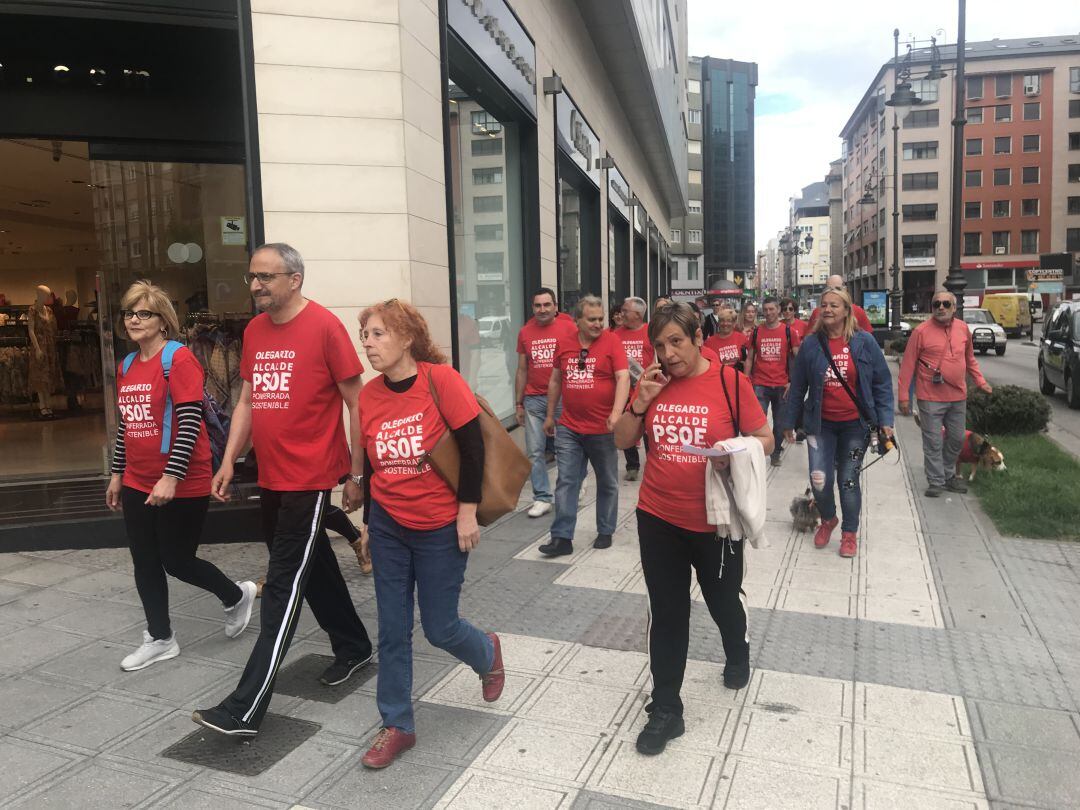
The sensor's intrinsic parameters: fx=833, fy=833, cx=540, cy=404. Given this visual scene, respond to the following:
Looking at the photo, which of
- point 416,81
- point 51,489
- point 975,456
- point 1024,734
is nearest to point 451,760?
point 1024,734

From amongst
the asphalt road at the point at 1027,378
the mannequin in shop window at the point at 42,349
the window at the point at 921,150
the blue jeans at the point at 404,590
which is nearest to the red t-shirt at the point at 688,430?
the blue jeans at the point at 404,590

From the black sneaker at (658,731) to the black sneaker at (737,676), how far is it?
18.8 inches

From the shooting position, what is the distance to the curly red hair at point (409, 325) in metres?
3.17

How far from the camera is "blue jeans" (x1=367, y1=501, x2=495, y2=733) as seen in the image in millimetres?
3236

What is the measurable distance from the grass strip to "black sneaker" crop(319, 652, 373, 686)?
16.7 ft

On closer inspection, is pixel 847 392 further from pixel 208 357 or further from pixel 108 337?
pixel 108 337

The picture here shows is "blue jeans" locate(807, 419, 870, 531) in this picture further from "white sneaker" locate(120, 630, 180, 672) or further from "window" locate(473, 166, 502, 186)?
"window" locate(473, 166, 502, 186)

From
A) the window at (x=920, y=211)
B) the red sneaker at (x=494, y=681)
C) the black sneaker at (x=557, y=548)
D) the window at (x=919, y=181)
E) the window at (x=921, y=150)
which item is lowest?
the black sneaker at (x=557, y=548)

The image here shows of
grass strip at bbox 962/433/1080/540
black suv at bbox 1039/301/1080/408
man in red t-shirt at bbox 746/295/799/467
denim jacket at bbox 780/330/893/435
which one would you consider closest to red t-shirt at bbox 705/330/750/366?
man in red t-shirt at bbox 746/295/799/467

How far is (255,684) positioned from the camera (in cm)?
333

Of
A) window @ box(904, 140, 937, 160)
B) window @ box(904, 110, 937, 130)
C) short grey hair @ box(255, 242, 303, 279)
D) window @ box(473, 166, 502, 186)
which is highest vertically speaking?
window @ box(904, 110, 937, 130)

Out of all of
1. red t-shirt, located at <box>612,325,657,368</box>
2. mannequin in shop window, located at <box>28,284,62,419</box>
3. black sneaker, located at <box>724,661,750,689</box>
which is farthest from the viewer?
mannequin in shop window, located at <box>28,284,62,419</box>

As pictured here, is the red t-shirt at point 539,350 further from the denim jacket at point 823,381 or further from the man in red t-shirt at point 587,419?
the denim jacket at point 823,381

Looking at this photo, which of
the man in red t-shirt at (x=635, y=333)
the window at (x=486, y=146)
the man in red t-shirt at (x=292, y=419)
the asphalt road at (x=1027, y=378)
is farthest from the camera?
the asphalt road at (x=1027, y=378)
